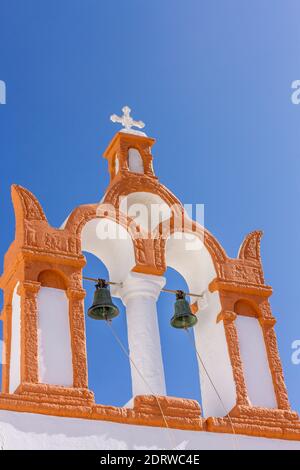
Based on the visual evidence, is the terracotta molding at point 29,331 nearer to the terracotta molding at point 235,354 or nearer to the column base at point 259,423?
the column base at point 259,423

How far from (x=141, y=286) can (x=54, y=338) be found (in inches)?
43.7

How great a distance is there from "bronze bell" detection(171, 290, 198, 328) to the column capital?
0.25 meters

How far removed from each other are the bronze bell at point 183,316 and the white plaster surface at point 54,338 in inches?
44.9

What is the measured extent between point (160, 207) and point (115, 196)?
507mm

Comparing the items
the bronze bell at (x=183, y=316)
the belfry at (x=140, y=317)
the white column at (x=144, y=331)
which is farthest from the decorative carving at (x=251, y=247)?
the white column at (x=144, y=331)

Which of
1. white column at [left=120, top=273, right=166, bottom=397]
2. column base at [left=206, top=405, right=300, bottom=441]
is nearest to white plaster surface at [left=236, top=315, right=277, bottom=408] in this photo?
column base at [left=206, top=405, right=300, bottom=441]

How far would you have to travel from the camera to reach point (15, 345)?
945cm

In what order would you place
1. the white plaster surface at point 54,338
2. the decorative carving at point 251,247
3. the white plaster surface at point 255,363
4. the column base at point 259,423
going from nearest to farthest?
the white plaster surface at point 54,338 < the column base at point 259,423 < the white plaster surface at point 255,363 < the decorative carving at point 251,247

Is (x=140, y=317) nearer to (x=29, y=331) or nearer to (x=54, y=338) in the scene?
(x=54, y=338)

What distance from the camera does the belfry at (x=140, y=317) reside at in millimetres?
9047

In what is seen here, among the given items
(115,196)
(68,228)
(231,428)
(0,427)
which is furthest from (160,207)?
(0,427)

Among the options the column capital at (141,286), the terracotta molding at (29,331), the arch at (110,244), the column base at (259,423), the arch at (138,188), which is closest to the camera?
the terracotta molding at (29,331)

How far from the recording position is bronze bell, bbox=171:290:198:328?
10.1m

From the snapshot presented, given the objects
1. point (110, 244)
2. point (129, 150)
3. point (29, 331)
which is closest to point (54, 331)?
point (29, 331)
